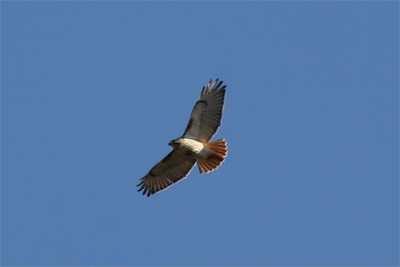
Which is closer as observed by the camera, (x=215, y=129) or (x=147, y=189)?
(x=215, y=129)

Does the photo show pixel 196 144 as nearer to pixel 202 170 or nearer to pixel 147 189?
pixel 202 170

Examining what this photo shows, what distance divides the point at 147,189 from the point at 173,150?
1.77 m

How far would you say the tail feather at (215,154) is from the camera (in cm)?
1586

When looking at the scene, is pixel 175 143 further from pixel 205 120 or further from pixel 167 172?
pixel 167 172

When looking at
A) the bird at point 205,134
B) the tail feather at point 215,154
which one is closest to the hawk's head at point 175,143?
the bird at point 205,134

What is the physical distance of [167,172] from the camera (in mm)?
17234

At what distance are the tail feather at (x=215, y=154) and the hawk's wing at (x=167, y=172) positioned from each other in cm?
74

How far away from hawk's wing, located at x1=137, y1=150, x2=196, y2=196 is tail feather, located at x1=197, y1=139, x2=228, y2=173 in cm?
74

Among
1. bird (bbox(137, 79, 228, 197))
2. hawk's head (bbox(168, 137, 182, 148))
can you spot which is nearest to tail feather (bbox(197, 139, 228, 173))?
bird (bbox(137, 79, 228, 197))

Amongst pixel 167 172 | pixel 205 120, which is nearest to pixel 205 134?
pixel 205 120

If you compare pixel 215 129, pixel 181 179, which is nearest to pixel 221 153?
pixel 215 129

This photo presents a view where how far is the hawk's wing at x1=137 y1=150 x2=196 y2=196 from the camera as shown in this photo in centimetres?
1678

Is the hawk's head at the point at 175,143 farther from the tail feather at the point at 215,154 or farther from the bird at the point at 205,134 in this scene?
the tail feather at the point at 215,154

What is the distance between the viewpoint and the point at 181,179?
1706 cm
